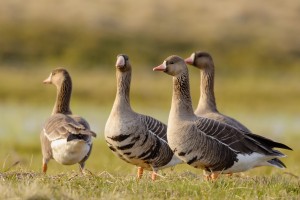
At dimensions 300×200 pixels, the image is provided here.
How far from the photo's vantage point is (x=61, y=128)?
12.1 meters

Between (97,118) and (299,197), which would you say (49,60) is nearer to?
(97,118)

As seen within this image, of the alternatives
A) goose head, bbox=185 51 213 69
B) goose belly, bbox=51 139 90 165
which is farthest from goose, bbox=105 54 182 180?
goose head, bbox=185 51 213 69

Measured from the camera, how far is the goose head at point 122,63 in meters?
11.8

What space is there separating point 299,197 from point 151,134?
3.36m

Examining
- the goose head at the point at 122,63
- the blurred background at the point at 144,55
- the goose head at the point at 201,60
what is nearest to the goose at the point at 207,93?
Result: the goose head at the point at 201,60

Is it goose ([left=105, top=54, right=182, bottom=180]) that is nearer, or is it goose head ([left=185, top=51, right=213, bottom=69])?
goose ([left=105, top=54, right=182, bottom=180])

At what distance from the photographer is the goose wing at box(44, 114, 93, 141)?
38.8 feet

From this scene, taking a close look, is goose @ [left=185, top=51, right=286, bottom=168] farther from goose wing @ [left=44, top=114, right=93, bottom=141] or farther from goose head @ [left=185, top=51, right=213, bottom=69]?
goose wing @ [left=44, top=114, right=93, bottom=141]

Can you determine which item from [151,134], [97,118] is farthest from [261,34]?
[151,134]

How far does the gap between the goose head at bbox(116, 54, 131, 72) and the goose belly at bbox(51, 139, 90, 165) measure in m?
1.33

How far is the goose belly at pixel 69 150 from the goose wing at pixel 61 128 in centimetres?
11

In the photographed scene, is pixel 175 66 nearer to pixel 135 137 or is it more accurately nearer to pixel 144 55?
pixel 135 137

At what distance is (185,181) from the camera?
924 centimetres

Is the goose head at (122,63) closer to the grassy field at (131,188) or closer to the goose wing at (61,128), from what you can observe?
the goose wing at (61,128)
